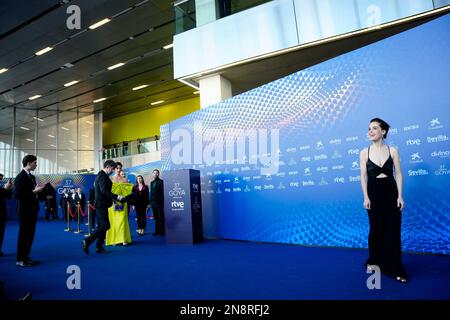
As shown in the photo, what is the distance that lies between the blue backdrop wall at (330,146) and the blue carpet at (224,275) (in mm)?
473

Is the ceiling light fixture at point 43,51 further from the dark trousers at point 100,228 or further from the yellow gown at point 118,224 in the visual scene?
the dark trousers at point 100,228

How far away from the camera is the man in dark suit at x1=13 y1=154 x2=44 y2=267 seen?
4.19 m

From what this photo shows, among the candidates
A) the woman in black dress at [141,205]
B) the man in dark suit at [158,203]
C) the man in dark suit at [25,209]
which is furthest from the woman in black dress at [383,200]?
the woman in black dress at [141,205]

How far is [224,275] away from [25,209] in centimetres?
307

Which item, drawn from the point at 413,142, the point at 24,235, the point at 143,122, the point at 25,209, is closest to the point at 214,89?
the point at 413,142

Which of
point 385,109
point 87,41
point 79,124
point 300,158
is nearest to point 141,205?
point 300,158

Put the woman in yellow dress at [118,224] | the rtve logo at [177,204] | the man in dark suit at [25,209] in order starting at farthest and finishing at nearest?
1. the rtve logo at [177,204]
2. the woman in yellow dress at [118,224]
3. the man in dark suit at [25,209]

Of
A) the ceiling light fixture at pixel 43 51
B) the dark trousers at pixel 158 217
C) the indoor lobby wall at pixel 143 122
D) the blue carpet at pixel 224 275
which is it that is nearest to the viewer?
the blue carpet at pixel 224 275

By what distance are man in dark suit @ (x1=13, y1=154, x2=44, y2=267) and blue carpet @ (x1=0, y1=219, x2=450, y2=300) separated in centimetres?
20

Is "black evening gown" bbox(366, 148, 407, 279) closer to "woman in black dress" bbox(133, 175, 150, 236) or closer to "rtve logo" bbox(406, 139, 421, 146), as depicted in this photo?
"rtve logo" bbox(406, 139, 421, 146)

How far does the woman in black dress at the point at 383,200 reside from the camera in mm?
2977

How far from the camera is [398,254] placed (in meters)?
2.92

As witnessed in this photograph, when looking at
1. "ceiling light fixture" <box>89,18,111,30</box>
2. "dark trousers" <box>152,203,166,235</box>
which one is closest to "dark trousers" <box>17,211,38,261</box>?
"dark trousers" <box>152,203,166,235</box>
